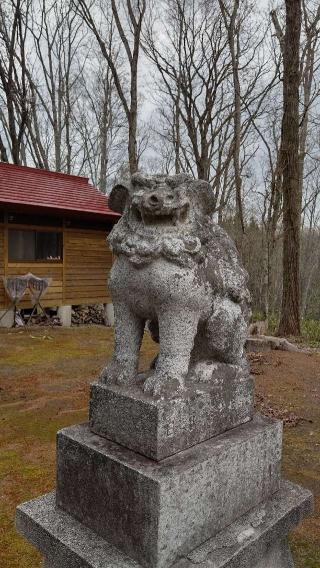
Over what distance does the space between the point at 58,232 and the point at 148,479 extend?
32.1ft

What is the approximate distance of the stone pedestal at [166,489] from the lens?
1582 millimetres

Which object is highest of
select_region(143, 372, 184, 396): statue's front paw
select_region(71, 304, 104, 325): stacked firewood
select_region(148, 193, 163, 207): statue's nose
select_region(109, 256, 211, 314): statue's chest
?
select_region(148, 193, 163, 207): statue's nose

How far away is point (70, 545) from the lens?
170 centimetres

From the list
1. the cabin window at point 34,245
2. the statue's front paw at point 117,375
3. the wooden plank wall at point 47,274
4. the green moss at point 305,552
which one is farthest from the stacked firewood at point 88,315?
the statue's front paw at point 117,375

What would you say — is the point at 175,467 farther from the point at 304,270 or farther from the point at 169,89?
the point at 304,270

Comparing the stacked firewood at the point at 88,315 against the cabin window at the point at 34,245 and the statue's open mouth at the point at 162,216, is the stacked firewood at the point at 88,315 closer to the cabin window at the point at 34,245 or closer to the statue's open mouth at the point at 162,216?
the cabin window at the point at 34,245

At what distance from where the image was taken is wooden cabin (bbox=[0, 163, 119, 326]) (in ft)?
32.1

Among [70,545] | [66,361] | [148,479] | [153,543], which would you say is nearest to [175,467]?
[148,479]

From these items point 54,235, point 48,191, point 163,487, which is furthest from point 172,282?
point 48,191

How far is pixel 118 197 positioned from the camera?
74.2 inches

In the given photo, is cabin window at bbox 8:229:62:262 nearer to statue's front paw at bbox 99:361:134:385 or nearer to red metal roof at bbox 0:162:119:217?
red metal roof at bbox 0:162:119:217

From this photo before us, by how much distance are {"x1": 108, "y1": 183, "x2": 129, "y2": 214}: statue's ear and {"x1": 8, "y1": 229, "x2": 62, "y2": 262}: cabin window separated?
8.61m

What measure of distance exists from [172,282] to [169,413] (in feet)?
1.66

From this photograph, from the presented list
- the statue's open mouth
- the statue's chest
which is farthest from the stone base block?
the statue's open mouth
